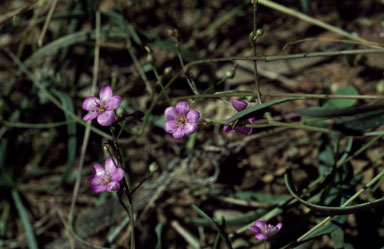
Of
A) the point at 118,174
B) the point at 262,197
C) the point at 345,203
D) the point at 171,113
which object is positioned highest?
the point at 171,113

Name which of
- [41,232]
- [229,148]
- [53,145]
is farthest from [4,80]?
[229,148]

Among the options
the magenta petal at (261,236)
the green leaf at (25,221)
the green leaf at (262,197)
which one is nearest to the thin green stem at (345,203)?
the magenta petal at (261,236)

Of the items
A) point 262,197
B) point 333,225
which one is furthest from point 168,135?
point 333,225

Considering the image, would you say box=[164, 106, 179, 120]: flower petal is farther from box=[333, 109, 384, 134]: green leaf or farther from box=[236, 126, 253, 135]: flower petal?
box=[333, 109, 384, 134]: green leaf

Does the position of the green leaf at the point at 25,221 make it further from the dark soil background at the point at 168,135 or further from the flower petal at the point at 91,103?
the flower petal at the point at 91,103

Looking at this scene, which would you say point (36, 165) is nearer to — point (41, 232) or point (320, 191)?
point (41, 232)

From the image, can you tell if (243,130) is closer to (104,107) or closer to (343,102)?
(104,107)

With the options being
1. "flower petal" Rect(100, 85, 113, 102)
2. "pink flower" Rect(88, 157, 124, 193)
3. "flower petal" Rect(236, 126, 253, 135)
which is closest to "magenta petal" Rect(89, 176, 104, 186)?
"pink flower" Rect(88, 157, 124, 193)
